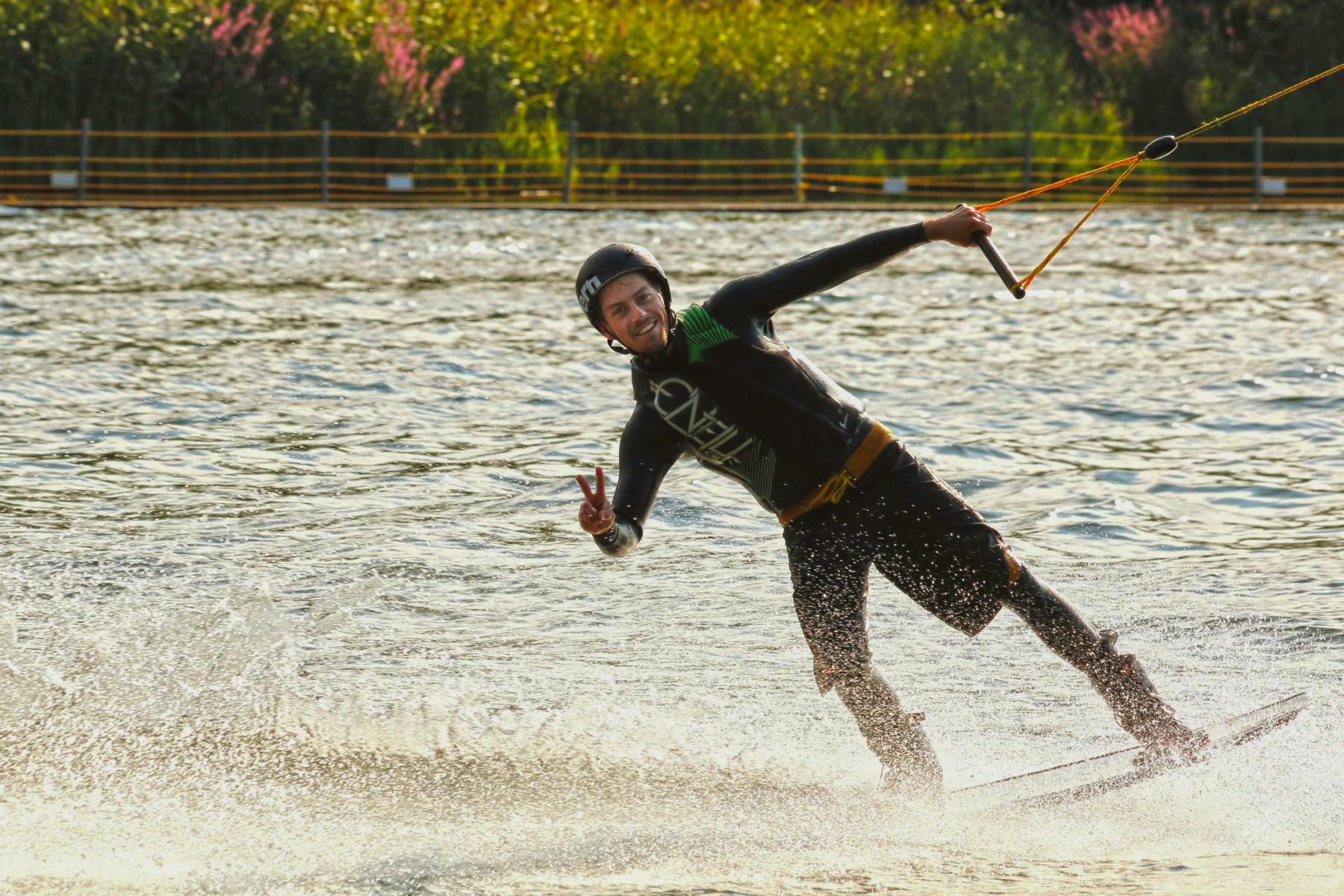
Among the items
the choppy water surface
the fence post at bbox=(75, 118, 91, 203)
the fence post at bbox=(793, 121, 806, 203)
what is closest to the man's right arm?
the choppy water surface

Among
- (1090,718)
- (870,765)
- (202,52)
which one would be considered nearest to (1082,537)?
(1090,718)

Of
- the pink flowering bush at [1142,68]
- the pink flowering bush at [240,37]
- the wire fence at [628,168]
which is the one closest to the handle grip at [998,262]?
the wire fence at [628,168]

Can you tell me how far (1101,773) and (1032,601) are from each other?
0.53 metres

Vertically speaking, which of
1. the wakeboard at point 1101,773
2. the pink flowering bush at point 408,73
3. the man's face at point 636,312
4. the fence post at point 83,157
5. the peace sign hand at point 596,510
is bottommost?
the wakeboard at point 1101,773

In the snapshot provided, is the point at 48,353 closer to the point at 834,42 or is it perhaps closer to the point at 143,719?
the point at 143,719

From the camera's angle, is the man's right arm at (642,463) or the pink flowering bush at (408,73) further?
the pink flowering bush at (408,73)

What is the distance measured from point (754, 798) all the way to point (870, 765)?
463mm

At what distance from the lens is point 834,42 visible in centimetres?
2942

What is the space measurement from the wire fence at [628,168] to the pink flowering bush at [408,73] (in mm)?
547

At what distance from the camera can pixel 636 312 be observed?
4.82m

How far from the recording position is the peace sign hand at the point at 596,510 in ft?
15.2

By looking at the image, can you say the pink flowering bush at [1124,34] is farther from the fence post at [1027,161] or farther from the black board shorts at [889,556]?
the black board shorts at [889,556]

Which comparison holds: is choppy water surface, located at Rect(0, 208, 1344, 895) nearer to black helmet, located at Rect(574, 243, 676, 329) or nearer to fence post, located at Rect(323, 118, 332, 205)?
black helmet, located at Rect(574, 243, 676, 329)

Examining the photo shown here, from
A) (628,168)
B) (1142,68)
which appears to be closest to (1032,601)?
(628,168)
